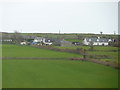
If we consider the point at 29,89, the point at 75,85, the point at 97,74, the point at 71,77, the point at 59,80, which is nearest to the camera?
the point at 29,89

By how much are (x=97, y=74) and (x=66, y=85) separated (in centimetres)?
290

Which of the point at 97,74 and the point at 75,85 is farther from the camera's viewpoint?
the point at 97,74

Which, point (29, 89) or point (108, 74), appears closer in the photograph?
point (29, 89)

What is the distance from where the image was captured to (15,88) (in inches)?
334

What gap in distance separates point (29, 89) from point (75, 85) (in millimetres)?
2096

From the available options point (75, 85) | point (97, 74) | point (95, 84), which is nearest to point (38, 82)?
point (75, 85)

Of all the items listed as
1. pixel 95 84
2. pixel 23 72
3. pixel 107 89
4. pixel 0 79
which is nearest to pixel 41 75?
pixel 23 72

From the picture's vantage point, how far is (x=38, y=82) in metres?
9.42

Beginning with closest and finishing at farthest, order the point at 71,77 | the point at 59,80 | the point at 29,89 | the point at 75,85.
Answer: the point at 29,89
the point at 75,85
the point at 59,80
the point at 71,77

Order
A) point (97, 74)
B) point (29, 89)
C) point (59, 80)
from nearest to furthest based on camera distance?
point (29, 89) → point (59, 80) → point (97, 74)

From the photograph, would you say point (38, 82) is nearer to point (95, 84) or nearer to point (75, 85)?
point (75, 85)

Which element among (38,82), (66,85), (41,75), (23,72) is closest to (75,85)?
(66,85)

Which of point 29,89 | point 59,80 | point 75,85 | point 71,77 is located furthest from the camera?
point 71,77

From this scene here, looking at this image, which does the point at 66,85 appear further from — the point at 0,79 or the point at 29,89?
the point at 0,79
